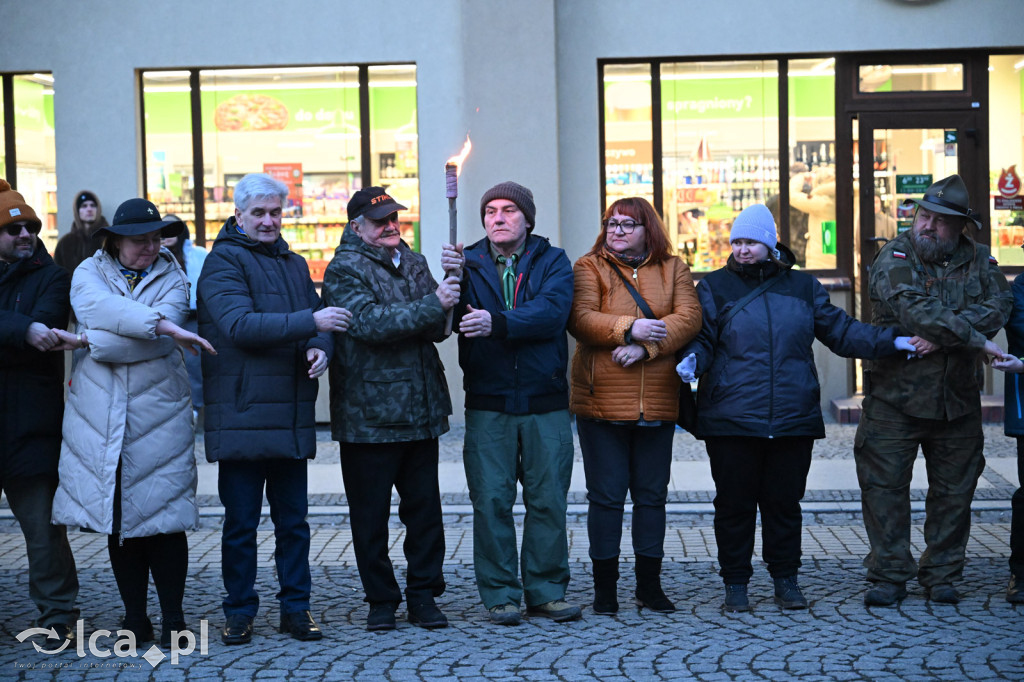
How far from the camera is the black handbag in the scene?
6.09 meters

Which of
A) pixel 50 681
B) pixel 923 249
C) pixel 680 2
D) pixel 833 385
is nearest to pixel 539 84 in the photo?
pixel 680 2

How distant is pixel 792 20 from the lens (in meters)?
12.0

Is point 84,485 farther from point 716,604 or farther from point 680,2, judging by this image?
point 680,2

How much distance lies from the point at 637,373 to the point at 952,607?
5.90 feet

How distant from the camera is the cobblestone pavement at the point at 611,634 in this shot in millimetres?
5129

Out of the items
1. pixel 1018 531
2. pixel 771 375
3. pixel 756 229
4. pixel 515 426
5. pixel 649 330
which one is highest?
pixel 756 229

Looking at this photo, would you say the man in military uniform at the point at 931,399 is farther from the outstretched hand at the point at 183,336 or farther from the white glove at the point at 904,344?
the outstretched hand at the point at 183,336

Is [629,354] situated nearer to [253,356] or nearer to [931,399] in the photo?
[931,399]

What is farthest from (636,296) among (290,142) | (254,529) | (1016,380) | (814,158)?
(290,142)

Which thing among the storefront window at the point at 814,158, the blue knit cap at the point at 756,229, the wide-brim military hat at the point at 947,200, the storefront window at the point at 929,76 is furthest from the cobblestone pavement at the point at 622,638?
the storefront window at the point at 929,76

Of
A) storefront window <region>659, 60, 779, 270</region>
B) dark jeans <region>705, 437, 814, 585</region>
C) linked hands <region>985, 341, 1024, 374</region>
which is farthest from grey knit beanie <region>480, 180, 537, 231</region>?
storefront window <region>659, 60, 779, 270</region>

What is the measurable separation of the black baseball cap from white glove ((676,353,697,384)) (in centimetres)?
145

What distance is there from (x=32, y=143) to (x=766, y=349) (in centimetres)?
887

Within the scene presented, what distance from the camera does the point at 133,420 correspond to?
5.60m
